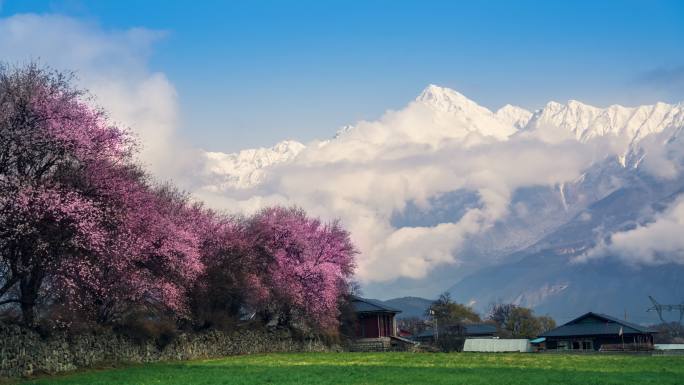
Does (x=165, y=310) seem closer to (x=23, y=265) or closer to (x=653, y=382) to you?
(x=23, y=265)

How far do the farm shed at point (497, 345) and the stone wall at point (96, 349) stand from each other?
130ft

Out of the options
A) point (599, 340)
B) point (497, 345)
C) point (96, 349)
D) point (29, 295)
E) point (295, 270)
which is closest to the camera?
point (29, 295)

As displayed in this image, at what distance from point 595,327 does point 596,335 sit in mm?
2416

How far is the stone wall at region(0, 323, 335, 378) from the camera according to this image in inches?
1871

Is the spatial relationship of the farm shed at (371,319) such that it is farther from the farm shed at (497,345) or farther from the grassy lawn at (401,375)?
the grassy lawn at (401,375)

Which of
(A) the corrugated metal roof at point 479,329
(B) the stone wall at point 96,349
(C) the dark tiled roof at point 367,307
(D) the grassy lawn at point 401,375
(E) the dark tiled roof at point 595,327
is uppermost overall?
(C) the dark tiled roof at point 367,307

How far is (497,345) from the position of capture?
118 m

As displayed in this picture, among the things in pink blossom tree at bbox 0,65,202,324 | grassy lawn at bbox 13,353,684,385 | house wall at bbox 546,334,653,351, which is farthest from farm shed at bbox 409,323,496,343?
pink blossom tree at bbox 0,65,202,324

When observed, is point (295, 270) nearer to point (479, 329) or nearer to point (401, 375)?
point (401, 375)

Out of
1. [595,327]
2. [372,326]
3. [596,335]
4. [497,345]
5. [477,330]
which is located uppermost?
[477,330]

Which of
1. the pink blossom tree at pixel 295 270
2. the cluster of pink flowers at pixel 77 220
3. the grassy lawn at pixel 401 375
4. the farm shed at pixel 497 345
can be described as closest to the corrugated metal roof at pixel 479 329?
Answer: the farm shed at pixel 497 345

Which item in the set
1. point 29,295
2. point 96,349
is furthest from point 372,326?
point 29,295

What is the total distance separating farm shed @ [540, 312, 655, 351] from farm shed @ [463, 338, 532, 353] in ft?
23.8

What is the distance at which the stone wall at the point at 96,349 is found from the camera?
4753 cm
